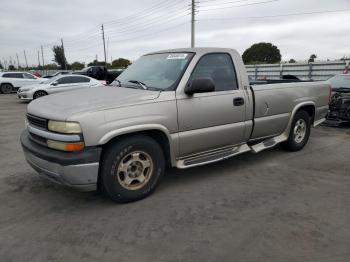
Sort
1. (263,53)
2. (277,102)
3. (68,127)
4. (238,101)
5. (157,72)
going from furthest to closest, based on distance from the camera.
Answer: (263,53) < (277,102) < (238,101) < (157,72) < (68,127)

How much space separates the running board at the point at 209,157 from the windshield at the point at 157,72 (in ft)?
3.26

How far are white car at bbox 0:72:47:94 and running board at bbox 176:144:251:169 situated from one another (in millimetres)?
21170

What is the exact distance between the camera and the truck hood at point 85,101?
3.54 meters

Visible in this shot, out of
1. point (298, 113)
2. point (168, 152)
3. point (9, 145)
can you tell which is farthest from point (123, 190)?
point (9, 145)

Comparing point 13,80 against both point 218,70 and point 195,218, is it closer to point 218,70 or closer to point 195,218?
point 218,70

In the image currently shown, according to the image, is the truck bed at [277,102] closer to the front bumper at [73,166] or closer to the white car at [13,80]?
the front bumper at [73,166]

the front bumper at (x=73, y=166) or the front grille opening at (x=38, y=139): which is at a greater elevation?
the front grille opening at (x=38, y=139)

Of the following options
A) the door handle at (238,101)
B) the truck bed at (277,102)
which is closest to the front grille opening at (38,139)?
the door handle at (238,101)

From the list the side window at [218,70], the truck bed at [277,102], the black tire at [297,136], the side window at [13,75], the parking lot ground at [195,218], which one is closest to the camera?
the parking lot ground at [195,218]

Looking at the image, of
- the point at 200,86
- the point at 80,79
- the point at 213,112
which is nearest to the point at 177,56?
the point at 200,86

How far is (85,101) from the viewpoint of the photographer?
3.79 meters

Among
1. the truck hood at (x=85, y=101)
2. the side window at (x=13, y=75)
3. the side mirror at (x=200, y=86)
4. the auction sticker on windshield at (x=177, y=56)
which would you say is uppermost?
the auction sticker on windshield at (x=177, y=56)

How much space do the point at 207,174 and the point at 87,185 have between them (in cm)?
201

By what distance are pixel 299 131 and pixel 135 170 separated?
3.64 metres
